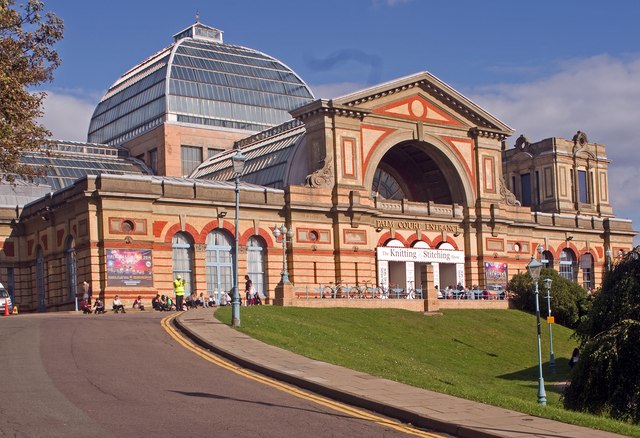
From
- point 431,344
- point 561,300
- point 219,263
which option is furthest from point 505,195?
point 431,344

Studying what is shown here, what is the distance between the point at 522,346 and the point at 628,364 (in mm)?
30737

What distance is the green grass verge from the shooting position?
2922 centimetres

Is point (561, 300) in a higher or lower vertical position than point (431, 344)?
higher

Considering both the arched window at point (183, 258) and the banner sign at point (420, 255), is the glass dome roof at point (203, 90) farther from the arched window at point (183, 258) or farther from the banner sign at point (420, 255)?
the banner sign at point (420, 255)

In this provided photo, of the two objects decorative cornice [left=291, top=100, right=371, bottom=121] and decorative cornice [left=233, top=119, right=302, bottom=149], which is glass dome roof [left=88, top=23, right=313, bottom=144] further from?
decorative cornice [left=291, top=100, right=371, bottom=121]

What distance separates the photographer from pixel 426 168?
71.1 metres

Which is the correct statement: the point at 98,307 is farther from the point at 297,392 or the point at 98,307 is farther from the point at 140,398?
the point at 140,398

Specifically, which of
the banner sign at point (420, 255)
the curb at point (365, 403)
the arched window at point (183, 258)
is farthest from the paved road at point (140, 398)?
the banner sign at point (420, 255)

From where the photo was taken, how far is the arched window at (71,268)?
2180 inches

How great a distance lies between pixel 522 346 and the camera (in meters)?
52.2

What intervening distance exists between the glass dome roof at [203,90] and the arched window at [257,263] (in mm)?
20103

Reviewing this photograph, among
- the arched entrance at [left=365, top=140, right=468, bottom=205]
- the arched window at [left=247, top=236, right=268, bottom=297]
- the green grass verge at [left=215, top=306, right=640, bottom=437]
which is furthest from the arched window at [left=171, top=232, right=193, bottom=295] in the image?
the arched entrance at [left=365, top=140, right=468, bottom=205]

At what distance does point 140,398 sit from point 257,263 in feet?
132

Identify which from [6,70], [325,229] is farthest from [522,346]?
[6,70]
